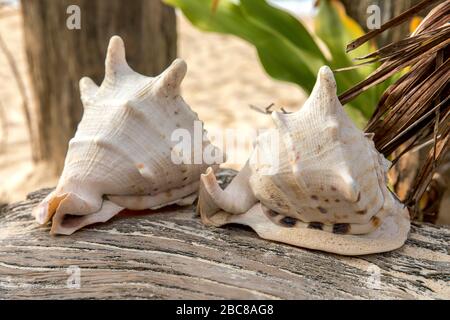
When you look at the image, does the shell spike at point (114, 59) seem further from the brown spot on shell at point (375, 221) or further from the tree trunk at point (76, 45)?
the tree trunk at point (76, 45)

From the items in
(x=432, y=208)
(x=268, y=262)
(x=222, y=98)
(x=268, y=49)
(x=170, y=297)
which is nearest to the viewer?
(x=170, y=297)

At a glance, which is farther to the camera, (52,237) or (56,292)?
(52,237)

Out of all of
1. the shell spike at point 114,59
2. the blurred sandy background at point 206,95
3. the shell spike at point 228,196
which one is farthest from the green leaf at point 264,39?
the shell spike at point 228,196

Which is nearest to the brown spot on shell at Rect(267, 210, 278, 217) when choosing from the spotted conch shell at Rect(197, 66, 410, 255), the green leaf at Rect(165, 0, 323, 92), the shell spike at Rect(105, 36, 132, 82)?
the spotted conch shell at Rect(197, 66, 410, 255)

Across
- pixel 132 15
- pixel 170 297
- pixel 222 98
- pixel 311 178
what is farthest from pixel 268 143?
pixel 222 98

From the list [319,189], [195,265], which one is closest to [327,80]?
[319,189]

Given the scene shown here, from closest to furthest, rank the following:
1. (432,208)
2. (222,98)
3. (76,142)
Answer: (76,142) < (432,208) < (222,98)
